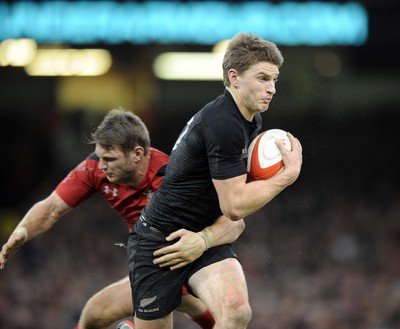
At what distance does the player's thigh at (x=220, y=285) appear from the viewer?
5211 mm

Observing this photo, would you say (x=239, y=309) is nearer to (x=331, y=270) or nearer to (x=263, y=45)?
(x=263, y=45)

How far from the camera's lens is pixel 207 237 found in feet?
17.8

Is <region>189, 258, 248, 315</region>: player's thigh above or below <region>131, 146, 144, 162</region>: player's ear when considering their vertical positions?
below

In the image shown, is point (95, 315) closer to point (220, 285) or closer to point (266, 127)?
point (220, 285)

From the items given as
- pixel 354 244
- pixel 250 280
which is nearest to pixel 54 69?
pixel 250 280

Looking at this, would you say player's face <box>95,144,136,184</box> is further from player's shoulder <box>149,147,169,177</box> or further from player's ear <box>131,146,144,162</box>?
player's shoulder <box>149,147,169,177</box>

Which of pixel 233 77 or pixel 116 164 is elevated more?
pixel 233 77

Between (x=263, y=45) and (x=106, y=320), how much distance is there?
2.39 metres

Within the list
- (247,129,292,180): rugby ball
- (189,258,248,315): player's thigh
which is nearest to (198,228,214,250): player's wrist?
(189,258,248,315): player's thigh

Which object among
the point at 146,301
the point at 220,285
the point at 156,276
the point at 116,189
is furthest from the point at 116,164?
the point at 220,285

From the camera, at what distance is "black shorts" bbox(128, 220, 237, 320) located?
550 centimetres

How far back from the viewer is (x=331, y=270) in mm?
13672

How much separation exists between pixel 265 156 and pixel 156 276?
1.01 m

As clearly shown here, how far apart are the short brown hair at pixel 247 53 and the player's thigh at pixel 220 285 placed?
3.56 feet
